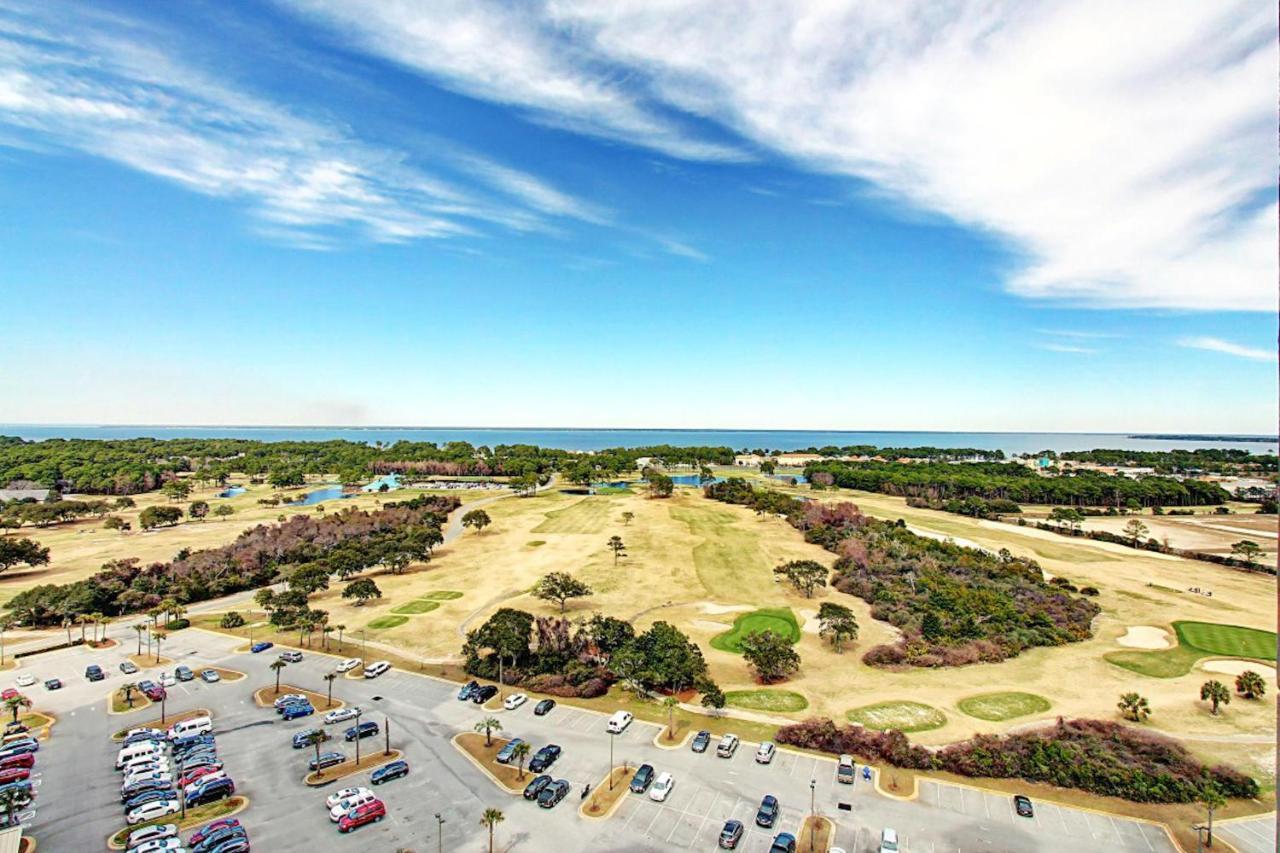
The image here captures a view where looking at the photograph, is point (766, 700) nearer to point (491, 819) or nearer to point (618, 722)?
point (618, 722)

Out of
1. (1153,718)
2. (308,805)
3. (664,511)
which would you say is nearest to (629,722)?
(308,805)

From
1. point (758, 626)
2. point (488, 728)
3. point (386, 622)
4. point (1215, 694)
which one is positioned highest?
point (488, 728)

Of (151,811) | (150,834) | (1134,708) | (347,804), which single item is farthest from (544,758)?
(1134,708)

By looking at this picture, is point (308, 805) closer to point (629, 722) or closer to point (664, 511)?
point (629, 722)

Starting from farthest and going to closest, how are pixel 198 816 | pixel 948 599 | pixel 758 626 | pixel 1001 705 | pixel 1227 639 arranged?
pixel 948 599, pixel 758 626, pixel 1227 639, pixel 1001 705, pixel 198 816

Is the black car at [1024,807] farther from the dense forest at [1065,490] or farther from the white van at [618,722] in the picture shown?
the dense forest at [1065,490]
